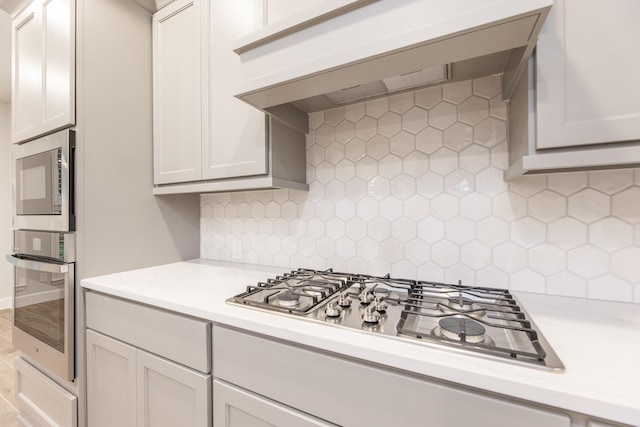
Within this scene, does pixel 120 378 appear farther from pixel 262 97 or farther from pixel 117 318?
pixel 262 97

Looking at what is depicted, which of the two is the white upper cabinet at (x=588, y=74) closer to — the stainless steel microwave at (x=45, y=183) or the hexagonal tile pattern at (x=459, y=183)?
the hexagonal tile pattern at (x=459, y=183)

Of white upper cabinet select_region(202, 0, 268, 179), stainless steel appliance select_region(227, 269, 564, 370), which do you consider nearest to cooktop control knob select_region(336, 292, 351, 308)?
stainless steel appliance select_region(227, 269, 564, 370)

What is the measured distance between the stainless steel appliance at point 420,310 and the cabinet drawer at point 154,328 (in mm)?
168

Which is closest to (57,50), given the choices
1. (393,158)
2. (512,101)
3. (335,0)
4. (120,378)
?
(335,0)

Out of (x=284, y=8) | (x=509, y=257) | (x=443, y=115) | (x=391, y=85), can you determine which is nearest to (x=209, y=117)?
(x=284, y=8)

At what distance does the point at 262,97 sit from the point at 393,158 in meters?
0.62

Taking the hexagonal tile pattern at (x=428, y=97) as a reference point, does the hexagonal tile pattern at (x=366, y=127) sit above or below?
below

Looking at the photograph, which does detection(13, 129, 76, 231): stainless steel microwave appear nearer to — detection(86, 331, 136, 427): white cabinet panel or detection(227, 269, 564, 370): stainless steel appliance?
detection(86, 331, 136, 427): white cabinet panel

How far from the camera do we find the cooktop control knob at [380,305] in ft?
2.88

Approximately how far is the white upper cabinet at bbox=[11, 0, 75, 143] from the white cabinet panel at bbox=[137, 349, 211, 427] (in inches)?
45.6

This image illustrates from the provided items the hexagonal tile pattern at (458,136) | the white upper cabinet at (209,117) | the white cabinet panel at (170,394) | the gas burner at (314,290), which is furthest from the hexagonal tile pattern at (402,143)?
the white cabinet panel at (170,394)

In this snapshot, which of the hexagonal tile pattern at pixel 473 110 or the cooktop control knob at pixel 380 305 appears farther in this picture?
the hexagonal tile pattern at pixel 473 110

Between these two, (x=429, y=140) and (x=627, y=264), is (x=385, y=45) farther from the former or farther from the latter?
(x=627, y=264)

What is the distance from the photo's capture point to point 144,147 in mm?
1608
